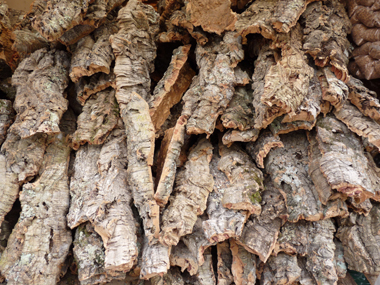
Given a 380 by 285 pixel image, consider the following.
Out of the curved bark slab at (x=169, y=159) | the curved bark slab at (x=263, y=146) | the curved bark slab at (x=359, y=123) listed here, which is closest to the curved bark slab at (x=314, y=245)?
the curved bark slab at (x=263, y=146)

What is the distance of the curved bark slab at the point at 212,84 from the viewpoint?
5.44 feet

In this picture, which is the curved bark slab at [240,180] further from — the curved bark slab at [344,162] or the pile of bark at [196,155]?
the curved bark slab at [344,162]

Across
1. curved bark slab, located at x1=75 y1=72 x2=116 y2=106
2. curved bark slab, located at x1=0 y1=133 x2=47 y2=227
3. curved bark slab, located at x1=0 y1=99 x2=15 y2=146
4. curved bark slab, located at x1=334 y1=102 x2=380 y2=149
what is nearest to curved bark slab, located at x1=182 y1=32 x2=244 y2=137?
curved bark slab, located at x1=75 y1=72 x2=116 y2=106

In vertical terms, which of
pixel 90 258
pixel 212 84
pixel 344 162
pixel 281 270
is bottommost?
pixel 281 270

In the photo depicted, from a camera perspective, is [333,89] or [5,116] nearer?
[333,89]

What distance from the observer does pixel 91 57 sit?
1855 millimetres

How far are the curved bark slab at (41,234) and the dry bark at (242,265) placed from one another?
0.95 metres

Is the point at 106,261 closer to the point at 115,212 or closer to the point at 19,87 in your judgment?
the point at 115,212

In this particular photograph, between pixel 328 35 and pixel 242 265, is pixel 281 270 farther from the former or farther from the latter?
pixel 328 35

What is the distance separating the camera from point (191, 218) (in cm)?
147

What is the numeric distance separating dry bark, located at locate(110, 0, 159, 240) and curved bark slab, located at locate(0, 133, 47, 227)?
652 mm

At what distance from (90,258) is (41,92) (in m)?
1.17

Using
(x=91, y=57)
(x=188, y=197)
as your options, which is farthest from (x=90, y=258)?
(x=91, y=57)

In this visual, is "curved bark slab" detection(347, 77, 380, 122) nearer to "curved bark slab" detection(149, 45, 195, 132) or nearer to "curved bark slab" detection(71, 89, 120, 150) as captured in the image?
"curved bark slab" detection(149, 45, 195, 132)
